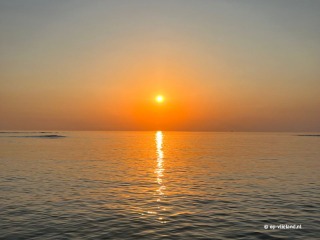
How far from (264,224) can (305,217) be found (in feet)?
13.6

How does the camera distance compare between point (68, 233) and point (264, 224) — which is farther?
point (264, 224)

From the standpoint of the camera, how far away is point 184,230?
20094mm

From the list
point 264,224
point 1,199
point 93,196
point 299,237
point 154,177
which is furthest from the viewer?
point 154,177

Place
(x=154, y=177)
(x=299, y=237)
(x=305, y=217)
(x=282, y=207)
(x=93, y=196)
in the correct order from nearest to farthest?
(x=299, y=237), (x=305, y=217), (x=282, y=207), (x=93, y=196), (x=154, y=177)

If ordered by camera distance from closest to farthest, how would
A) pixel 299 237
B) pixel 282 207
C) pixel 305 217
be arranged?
pixel 299 237 → pixel 305 217 → pixel 282 207

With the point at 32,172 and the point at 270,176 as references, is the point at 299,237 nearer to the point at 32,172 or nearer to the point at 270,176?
the point at 270,176

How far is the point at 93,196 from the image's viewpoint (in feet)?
100

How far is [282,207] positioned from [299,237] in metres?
7.39

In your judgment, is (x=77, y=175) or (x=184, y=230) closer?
(x=184, y=230)

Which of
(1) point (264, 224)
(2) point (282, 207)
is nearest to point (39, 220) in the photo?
(1) point (264, 224)

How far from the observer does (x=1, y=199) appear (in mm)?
28594

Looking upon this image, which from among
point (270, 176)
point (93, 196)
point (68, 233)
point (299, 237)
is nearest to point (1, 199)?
point (93, 196)

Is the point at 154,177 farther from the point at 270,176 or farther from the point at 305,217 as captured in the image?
the point at 305,217

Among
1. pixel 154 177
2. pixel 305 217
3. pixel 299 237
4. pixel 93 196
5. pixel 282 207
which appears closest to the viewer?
pixel 299 237
